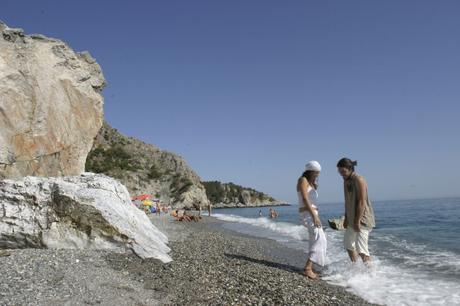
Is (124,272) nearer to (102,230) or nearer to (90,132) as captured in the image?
(102,230)

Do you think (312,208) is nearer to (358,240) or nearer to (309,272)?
(358,240)

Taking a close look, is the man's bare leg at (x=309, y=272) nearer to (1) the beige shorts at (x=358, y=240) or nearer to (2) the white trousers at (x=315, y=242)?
(2) the white trousers at (x=315, y=242)

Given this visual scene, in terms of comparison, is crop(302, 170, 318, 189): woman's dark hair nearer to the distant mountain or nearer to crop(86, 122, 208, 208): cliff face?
the distant mountain

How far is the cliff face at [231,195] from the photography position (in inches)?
5856

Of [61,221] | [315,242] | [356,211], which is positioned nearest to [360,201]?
[356,211]

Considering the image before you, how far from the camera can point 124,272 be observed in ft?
25.9

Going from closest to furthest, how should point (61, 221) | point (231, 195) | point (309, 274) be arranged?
point (309, 274) → point (61, 221) → point (231, 195)

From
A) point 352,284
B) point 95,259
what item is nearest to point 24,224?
point 95,259

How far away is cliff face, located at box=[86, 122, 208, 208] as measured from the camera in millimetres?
76812

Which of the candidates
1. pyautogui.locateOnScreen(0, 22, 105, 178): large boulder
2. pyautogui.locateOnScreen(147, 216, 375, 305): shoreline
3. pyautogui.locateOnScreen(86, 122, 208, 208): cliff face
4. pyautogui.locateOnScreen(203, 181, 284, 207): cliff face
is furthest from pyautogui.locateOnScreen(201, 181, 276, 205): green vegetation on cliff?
Result: pyautogui.locateOnScreen(147, 216, 375, 305): shoreline

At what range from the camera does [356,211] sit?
8.60m

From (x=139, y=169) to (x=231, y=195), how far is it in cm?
7200

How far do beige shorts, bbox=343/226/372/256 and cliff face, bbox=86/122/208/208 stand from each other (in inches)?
2578

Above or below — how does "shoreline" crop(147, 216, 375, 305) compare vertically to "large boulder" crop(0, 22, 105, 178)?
below
